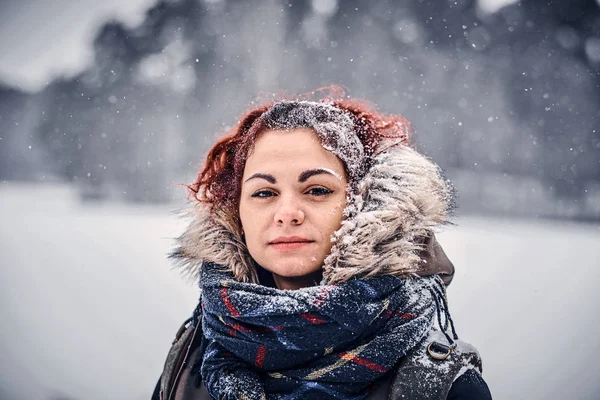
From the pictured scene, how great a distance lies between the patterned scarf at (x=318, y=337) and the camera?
101 centimetres

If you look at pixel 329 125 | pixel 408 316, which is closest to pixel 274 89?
pixel 329 125

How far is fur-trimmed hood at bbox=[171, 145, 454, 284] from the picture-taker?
1.09 meters

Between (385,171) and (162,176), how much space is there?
43.1ft

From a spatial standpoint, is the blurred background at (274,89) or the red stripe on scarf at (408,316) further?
the blurred background at (274,89)

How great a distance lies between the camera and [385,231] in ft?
3.64

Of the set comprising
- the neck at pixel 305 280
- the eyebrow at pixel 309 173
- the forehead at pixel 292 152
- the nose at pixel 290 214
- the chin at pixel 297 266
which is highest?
the forehead at pixel 292 152

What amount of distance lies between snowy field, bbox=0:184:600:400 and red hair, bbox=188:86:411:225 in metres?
0.74

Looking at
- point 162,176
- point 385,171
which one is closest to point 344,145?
point 385,171

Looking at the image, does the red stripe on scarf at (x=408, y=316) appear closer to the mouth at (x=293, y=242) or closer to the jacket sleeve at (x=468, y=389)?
the jacket sleeve at (x=468, y=389)

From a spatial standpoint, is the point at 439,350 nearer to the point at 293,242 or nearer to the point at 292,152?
the point at 293,242

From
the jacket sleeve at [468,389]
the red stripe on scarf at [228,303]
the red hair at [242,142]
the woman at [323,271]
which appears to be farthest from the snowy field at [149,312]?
the jacket sleeve at [468,389]

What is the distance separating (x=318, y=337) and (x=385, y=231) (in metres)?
0.33

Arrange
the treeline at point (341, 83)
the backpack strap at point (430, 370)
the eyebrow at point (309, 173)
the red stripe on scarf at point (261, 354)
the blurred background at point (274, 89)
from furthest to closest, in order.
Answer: the treeline at point (341, 83), the blurred background at point (274, 89), the eyebrow at point (309, 173), the red stripe on scarf at point (261, 354), the backpack strap at point (430, 370)

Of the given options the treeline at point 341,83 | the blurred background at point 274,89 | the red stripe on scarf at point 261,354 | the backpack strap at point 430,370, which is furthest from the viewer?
the treeline at point 341,83
